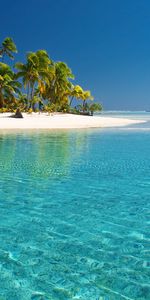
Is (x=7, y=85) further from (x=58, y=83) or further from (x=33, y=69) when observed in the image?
(x=58, y=83)

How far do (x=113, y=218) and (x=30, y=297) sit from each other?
335cm

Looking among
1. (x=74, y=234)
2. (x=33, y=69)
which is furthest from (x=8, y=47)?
(x=74, y=234)

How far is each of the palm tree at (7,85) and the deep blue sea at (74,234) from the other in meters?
38.0

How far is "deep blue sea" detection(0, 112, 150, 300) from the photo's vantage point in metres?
4.22

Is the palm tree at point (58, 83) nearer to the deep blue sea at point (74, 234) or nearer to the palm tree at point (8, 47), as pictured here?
the palm tree at point (8, 47)

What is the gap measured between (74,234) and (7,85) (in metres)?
45.2

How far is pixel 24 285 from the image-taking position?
13.9 feet

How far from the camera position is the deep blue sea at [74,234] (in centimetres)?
422

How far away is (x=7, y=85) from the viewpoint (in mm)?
48844

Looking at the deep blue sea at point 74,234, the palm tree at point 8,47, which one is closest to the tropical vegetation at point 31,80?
the palm tree at point 8,47

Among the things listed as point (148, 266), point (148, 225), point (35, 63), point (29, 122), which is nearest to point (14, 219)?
point (148, 225)

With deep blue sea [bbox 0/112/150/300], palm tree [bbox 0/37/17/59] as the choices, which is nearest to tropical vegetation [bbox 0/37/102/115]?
palm tree [bbox 0/37/17/59]

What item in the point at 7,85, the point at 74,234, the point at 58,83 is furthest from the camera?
the point at 58,83

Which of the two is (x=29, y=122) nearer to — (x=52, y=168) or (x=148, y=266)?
(x=52, y=168)
